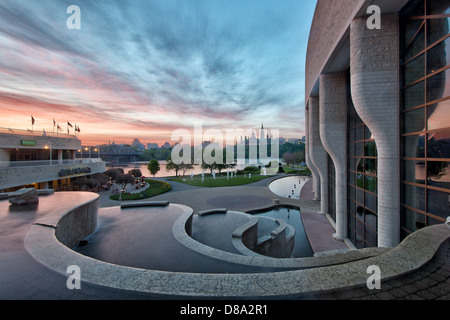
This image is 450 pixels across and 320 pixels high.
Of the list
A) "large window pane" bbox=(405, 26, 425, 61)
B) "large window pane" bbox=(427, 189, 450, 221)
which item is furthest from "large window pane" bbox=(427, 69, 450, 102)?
"large window pane" bbox=(427, 189, 450, 221)

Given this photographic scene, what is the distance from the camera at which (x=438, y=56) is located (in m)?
7.14

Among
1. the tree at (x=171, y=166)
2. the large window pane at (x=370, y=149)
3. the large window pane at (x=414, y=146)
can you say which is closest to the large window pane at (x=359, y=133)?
the large window pane at (x=370, y=149)

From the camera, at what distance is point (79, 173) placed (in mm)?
31344

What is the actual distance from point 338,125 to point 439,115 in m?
7.89

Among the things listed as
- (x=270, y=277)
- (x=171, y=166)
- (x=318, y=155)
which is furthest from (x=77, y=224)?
(x=171, y=166)

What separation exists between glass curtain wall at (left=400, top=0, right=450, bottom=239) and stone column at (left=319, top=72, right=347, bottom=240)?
5952 millimetres

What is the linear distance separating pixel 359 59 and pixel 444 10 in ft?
8.43

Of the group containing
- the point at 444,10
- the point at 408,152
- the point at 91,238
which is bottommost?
the point at 91,238

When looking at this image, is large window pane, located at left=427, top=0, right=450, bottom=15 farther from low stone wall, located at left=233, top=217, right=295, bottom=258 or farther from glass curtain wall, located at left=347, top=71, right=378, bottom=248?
low stone wall, located at left=233, top=217, right=295, bottom=258

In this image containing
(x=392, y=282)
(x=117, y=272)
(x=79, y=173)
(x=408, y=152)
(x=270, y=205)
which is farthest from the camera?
(x=79, y=173)

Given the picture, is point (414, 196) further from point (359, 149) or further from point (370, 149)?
point (359, 149)

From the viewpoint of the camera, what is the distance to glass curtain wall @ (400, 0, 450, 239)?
22.4 ft
